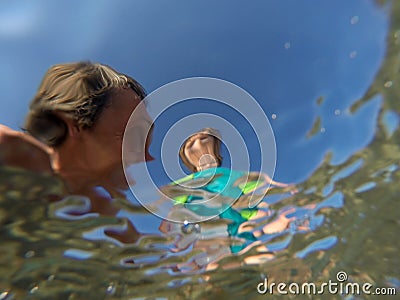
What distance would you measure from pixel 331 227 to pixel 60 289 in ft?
11.1

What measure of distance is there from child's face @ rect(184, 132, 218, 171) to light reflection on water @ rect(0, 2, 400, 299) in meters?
0.78

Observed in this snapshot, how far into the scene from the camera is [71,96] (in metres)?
2.65

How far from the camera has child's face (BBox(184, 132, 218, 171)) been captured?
2.92 m

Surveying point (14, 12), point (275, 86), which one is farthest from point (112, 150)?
point (275, 86)

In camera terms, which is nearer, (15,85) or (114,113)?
(15,85)

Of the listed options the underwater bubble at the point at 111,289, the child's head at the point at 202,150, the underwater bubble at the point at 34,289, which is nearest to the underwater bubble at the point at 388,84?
the child's head at the point at 202,150

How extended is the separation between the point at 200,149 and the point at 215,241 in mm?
1700

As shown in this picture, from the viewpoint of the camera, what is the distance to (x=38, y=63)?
237cm

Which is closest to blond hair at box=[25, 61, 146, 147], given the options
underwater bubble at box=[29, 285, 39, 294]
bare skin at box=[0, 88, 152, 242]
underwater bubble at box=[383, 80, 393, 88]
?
bare skin at box=[0, 88, 152, 242]

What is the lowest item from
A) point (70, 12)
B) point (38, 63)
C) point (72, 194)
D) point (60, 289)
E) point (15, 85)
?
point (60, 289)

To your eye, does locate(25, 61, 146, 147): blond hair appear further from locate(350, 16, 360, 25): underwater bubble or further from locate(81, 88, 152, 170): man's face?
locate(350, 16, 360, 25): underwater bubble

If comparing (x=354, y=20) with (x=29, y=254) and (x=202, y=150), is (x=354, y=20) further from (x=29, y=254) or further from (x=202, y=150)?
(x=29, y=254)

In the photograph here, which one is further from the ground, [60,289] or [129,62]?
[129,62]

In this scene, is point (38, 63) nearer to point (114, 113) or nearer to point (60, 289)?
point (114, 113)
